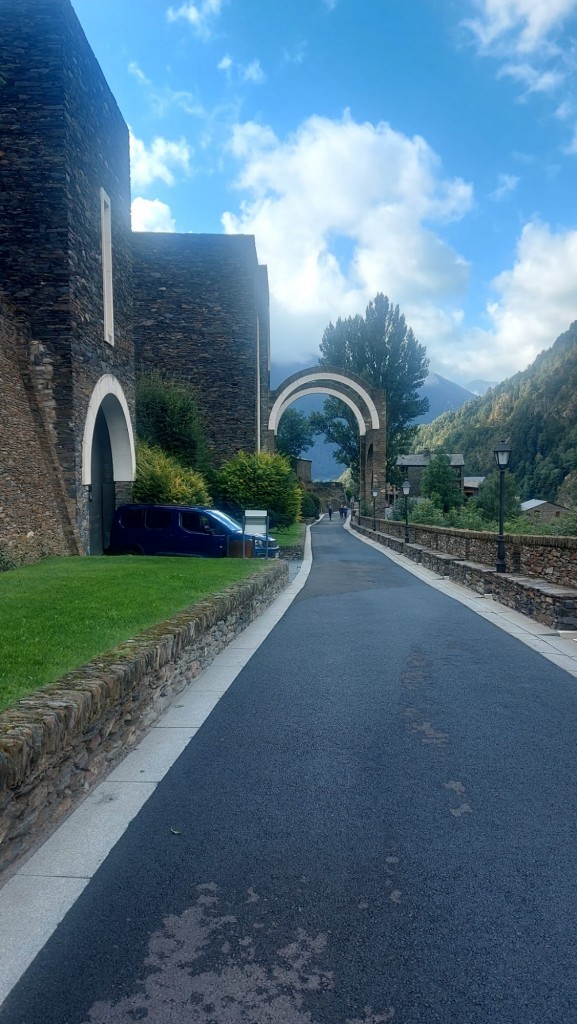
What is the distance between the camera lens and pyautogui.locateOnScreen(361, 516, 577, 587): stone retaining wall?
1120cm

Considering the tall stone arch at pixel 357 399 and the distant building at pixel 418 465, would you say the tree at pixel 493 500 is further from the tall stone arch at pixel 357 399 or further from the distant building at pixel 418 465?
the tall stone arch at pixel 357 399

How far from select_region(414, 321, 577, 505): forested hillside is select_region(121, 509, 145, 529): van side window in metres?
79.2

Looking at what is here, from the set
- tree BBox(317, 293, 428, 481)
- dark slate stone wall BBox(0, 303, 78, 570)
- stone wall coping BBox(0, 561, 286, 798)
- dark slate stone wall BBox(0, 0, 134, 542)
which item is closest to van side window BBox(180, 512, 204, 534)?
dark slate stone wall BBox(0, 0, 134, 542)

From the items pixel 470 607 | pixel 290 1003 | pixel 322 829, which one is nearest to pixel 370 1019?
pixel 290 1003

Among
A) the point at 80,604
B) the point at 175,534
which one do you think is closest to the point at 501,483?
the point at 175,534

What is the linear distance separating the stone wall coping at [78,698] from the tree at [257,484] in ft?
64.1

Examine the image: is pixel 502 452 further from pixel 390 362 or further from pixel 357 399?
pixel 390 362

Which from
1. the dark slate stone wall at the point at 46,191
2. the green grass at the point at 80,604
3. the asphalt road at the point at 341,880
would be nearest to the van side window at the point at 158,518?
the dark slate stone wall at the point at 46,191

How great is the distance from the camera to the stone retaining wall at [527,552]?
11195 mm

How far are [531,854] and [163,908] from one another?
167 cm

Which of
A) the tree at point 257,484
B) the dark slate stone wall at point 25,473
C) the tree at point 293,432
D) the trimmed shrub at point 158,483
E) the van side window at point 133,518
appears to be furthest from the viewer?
the tree at point 293,432

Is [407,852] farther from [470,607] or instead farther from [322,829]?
[470,607]

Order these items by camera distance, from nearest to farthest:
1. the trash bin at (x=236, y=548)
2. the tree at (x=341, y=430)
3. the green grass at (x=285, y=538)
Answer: the trash bin at (x=236, y=548)
the green grass at (x=285, y=538)
the tree at (x=341, y=430)

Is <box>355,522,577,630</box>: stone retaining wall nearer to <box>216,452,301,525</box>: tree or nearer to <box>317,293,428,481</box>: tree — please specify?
<box>216,452,301,525</box>: tree
